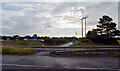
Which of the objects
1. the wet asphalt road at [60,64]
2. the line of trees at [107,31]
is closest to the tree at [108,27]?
the line of trees at [107,31]

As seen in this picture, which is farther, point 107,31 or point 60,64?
point 107,31

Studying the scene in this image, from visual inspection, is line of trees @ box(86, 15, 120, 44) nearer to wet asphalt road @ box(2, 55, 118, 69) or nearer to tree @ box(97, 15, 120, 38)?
tree @ box(97, 15, 120, 38)

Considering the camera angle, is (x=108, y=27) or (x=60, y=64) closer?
(x=60, y=64)

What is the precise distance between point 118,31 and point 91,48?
23194 mm

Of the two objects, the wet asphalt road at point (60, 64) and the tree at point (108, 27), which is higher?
the tree at point (108, 27)

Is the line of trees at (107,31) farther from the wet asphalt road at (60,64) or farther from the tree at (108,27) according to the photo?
the wet asphalt road at (60,64)

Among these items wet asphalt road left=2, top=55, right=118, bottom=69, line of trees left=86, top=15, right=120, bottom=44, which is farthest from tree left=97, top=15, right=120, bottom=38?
wet asphalt road left=2, top=55, right=118, bottom=69

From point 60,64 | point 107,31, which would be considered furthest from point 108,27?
point 60,64

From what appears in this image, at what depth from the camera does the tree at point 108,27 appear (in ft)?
92.5

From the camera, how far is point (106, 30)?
29.3 metres

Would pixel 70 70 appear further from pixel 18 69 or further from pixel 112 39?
pixel 112 39

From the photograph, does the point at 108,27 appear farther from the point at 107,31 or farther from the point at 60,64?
the point at 60,64

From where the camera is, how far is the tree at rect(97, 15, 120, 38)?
28.2m

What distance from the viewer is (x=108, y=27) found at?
2881 cm
